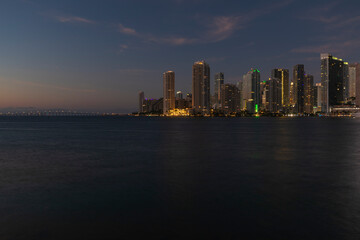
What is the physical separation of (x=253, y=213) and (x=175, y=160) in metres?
16.9

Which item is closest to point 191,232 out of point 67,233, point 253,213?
point 253,213

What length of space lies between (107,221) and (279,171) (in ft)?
51.3

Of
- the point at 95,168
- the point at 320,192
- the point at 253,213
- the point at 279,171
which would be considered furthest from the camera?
the point at 95,168

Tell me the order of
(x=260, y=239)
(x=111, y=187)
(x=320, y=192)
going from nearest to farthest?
(x=260, y=239) < (x=320, y=192) < (x=111, y=187)

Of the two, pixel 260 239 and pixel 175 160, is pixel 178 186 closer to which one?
pixel 260 239

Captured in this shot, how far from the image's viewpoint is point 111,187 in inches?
701

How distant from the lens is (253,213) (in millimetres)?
12773

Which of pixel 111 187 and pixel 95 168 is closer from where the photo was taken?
pixel 111 187

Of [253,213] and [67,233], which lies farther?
[253,213]

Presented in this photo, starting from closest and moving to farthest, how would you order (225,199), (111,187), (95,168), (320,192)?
(225,199)
(320,192)
(111,187)
(95,168)

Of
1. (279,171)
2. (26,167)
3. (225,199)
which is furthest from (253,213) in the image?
(26,167)

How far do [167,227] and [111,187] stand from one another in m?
7.54

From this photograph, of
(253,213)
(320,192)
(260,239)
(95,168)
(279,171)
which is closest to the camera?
(260,239)

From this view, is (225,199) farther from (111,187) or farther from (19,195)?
(19,195)
